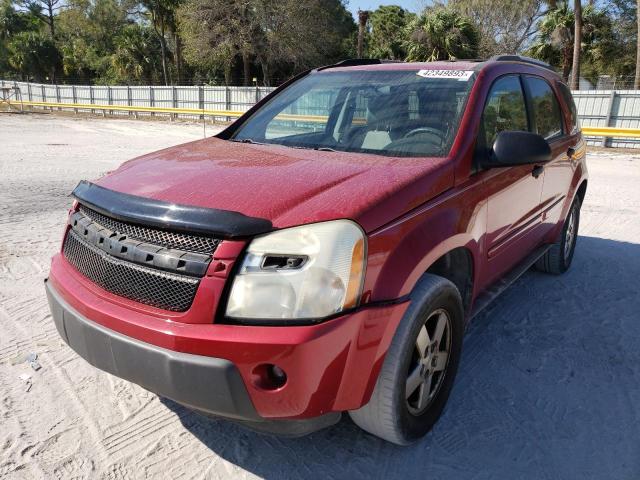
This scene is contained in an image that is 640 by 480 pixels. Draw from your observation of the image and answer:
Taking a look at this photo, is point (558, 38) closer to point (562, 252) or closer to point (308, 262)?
point (562, 252)

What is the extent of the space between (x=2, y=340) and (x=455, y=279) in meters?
2.74

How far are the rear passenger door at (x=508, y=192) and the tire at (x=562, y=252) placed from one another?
2.81ft

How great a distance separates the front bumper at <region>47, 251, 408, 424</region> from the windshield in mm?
1107

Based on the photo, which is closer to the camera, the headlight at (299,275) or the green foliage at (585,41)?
the headlight at (299,275)

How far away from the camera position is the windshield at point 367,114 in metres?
2.79

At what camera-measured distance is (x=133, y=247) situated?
80.7 inches

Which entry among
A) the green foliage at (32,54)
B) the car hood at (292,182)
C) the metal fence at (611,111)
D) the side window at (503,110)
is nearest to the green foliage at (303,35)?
the green foliage at (32,54)

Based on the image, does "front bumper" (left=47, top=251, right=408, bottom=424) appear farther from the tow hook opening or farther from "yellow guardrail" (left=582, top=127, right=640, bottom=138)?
"yellow guardrail" (left=582, top=127, right=640, bottom=138)

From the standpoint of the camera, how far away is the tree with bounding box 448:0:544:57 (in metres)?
35.7

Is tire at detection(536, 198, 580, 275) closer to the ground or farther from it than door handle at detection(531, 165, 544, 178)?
closer to the ground

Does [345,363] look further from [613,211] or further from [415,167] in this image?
[613,211]

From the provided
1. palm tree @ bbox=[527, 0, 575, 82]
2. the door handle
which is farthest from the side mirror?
palm tree @ bbox=[527, 0, 575, 82]

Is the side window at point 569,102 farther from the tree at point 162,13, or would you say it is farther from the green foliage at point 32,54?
Result: the green foliage at point 32,54

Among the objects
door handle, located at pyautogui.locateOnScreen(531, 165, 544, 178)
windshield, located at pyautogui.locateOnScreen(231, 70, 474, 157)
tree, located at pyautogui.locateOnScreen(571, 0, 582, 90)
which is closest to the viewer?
windshield, located at pyautogui.locateOnScreen(231, 70, 474, 157)
